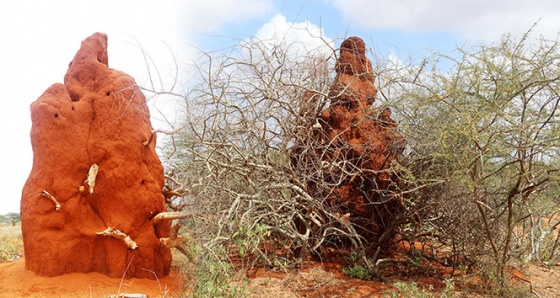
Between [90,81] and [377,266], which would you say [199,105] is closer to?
[90,81]

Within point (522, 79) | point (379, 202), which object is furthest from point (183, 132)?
point (522, 79)

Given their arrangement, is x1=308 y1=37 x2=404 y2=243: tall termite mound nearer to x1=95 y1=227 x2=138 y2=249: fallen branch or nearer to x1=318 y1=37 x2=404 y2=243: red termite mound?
x1=318 y1=37 x2=404 y2=243: red termite mound

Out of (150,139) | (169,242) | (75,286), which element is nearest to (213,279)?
(169,242)

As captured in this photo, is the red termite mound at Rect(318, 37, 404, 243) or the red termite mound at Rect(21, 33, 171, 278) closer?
the red termite mound at Rect(21, 33, 171, 278)

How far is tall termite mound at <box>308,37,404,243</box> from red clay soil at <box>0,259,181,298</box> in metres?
2.65

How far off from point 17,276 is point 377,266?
16.5ft

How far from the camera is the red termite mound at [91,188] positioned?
6816 millimetres

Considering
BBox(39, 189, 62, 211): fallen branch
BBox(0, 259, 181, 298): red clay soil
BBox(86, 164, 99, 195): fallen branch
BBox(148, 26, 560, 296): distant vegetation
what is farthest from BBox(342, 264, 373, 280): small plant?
BBox(39, 189, 62, 211): fallen branch

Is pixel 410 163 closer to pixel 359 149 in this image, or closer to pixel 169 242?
pixel 359 149

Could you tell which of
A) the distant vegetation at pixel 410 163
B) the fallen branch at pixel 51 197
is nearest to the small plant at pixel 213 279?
the distant vegetation at pixel 410 163

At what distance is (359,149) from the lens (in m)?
7.18

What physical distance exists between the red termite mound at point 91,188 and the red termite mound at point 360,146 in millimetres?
2678

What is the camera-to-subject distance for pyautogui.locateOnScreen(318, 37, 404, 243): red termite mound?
23.5ft

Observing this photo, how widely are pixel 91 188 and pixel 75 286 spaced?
4.30 ft
